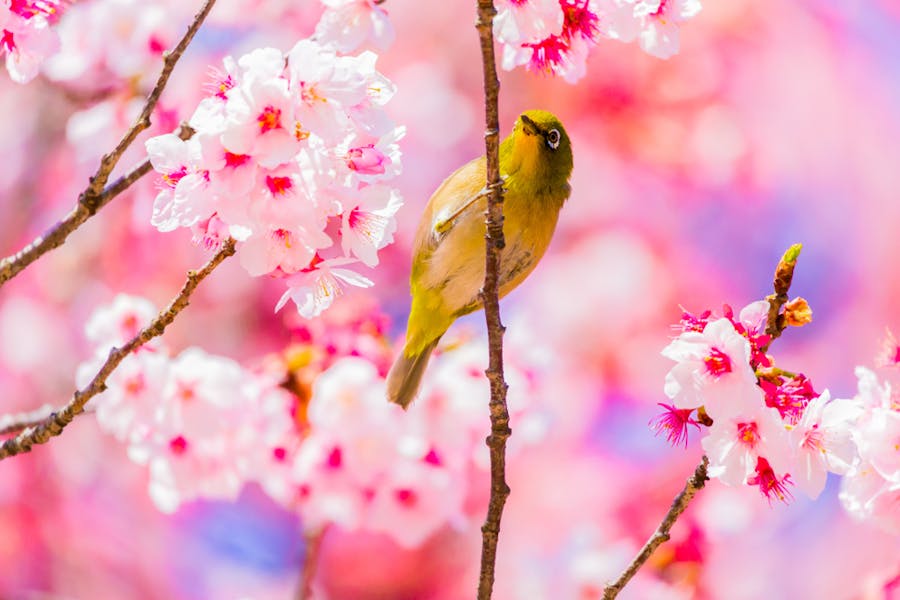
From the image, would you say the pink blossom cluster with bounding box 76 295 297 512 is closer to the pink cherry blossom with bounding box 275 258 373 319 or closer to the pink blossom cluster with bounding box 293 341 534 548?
the pink blossom cluster with bounding box 293 341 534 548

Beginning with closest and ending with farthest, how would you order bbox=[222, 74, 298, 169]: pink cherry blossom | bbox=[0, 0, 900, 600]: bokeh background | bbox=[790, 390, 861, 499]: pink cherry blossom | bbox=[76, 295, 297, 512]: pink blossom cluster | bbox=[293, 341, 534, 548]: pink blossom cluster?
bbox=[222, 74, 298, 169]: pink cherry blossom → bbox=[790, 390, 861, 499]: pink cherry blossom → bbox=[76, 295, 297, 512]: pink blossom cluster → bbox=[293, 341, 534, 548]: pink blossom cluster → bbox=[0, 0, 900, 600]: bokeh background

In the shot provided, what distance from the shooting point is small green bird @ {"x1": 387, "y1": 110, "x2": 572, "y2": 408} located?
1436 mm

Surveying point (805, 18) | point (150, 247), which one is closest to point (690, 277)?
point (805, 18)

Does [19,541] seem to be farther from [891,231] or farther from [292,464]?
[891,231]

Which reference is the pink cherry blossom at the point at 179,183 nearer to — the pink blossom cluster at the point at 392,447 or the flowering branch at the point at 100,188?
the flowering branch at the point at 100,188

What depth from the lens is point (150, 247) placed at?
2896 mm

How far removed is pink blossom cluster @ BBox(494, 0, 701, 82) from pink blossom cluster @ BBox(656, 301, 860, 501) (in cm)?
29

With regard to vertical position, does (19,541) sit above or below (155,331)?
above

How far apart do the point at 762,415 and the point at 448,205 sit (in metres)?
0.71

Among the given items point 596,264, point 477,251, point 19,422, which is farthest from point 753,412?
point 596,264

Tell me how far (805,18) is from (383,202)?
7.39ft

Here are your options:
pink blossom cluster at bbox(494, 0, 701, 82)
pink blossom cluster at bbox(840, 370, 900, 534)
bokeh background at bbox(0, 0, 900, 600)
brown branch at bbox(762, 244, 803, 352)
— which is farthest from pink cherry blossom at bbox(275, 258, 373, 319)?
Answer: bokeh background at bbox(0, 0, 900, 600)

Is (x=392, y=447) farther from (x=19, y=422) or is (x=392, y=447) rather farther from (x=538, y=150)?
(x=19, y=422)

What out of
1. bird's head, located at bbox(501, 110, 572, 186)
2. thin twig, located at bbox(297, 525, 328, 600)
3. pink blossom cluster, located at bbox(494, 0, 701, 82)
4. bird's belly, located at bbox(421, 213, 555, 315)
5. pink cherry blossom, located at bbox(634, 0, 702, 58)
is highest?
bird's head, located at bbox(501, 110, 572, 186)
